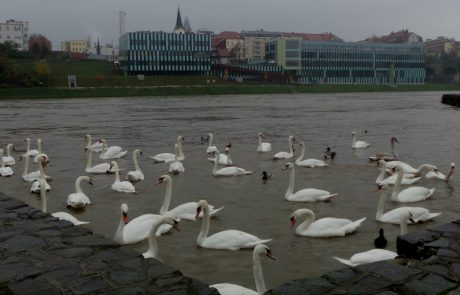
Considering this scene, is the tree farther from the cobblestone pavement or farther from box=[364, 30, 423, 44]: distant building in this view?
the cobblestone pavement

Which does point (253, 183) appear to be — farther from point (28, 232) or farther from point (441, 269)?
point (441, 269)

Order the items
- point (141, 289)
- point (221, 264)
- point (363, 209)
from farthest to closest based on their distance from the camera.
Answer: point (363, 209) < point (221, 264) < point (141, 289)

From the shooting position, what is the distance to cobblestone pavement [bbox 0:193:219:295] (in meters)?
4.92

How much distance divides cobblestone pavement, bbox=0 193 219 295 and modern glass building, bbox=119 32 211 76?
370ft

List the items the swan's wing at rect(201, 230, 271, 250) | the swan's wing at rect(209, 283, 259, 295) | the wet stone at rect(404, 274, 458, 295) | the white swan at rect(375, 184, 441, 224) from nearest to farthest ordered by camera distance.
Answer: the wet stone at rect(404, 274, 458, 295) → the swan's wing at rect(209, 283, 259, 295) → the swan's wing at rect(201, 230, 271, 250) → the white swan at rect(375, 184, 441, 224)

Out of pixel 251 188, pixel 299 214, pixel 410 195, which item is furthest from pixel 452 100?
pixel 299 214

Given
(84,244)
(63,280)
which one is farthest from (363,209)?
(63,280)

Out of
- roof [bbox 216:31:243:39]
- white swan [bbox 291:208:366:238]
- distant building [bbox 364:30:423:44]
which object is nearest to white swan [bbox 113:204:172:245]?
white swan [bbox 291:208:366:238]

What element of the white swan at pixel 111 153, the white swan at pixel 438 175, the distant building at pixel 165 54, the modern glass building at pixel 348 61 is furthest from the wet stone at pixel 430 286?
the modern glass building at pixel 348 61

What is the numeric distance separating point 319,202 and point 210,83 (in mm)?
94506

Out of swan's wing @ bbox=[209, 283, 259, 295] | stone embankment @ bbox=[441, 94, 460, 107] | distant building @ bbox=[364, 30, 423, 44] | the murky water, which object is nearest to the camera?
swan's wing @ bbox=[209, 283, 259, 295]

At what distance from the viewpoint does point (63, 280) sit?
5.13 meters

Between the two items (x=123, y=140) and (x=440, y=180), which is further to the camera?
(x=123, y=140)

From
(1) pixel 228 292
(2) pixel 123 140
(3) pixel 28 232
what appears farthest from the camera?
(2) pixel 123 140
